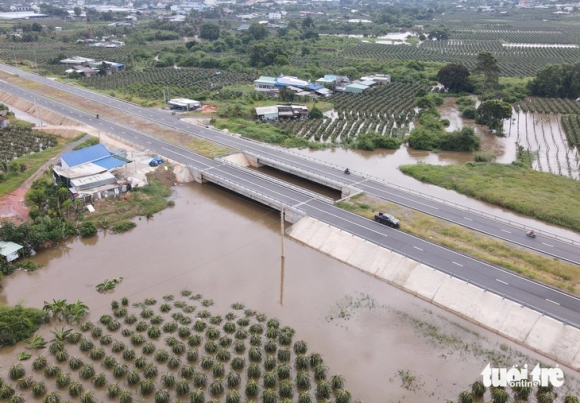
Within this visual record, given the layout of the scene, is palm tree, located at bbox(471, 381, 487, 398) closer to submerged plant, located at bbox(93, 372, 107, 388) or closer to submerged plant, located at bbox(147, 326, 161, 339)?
submerged plant, located at bbox(147, 326, 161, 339)

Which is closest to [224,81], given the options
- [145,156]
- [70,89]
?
[70,89]

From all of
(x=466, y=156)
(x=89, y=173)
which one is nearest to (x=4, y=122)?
(x=89, y=173)

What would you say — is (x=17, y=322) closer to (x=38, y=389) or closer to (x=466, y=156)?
(x=38, y=389)

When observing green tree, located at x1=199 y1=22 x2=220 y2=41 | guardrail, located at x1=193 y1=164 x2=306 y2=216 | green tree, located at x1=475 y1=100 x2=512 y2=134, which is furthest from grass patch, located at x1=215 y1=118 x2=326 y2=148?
green tree, located at x1=199 y1=22 x2=220 y2=41

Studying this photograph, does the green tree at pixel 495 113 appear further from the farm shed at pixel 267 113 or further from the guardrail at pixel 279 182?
the guardrail at pixel 279 182

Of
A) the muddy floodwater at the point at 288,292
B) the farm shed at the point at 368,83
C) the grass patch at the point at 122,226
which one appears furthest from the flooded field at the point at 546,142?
the grass patch at the point at 122,226
